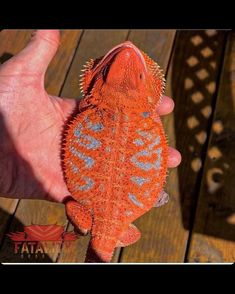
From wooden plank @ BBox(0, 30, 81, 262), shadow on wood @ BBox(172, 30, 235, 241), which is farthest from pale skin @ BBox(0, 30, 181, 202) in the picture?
shadow on wood @ BBox(172, 30, 235, 241)

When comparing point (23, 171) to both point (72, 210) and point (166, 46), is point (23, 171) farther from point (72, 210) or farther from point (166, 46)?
point (166, 46)

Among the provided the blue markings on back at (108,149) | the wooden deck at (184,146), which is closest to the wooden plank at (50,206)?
the wooden deck at (184,146)

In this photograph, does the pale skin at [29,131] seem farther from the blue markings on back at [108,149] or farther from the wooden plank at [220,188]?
the wooden plank at [220,188]

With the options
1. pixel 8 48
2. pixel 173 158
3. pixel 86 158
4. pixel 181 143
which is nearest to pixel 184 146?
pixel 181 143

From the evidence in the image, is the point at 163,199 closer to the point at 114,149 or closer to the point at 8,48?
the point at 114,149

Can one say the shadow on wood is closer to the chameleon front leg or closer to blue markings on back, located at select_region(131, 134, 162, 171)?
the chameleon front leg

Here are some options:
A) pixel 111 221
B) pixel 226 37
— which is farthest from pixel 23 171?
pixel 226 37
